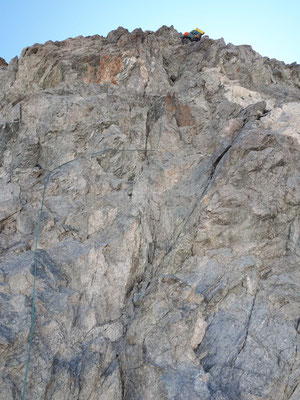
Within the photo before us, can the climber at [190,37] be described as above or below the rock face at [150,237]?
above

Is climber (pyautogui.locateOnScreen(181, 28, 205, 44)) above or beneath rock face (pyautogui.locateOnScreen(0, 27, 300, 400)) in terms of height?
above

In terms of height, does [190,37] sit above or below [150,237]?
above

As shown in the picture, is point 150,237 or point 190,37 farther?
point 190,37

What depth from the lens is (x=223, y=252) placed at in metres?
10.9

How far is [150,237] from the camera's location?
12.1 meters

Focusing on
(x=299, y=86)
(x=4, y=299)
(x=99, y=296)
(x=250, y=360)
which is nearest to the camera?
(x=250, y=360)

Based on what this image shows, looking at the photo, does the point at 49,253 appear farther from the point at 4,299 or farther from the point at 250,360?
the point at 250,360

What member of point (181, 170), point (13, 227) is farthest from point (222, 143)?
point (13, 227)

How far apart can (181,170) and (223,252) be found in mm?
4261

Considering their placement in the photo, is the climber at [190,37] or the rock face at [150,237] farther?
the climber at [190,37]

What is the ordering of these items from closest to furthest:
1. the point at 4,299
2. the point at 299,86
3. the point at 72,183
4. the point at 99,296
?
the point at 4,299 → the point at 99,296 → the point at 72,183 → the point at 299,86

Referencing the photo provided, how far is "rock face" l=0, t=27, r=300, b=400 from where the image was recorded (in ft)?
28.8

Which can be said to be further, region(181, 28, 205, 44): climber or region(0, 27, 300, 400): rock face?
region(181, 28, 205, 44): climber

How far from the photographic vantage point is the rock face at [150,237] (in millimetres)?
8781
